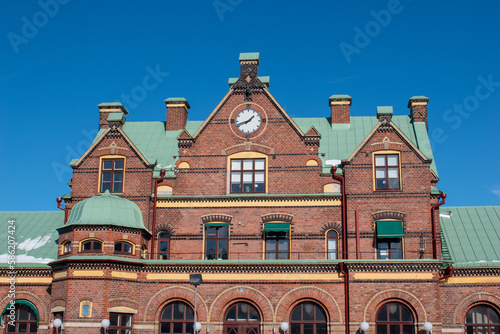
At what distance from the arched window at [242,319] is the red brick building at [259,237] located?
0.07 metres

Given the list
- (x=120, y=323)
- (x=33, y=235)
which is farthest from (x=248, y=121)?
(x=33, y=235)

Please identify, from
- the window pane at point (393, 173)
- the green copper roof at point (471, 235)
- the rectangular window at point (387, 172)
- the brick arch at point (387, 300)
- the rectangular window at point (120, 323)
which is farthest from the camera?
the window pane at point (393, 173)

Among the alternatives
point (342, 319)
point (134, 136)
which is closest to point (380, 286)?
point (342, 319)

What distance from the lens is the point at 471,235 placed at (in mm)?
38250

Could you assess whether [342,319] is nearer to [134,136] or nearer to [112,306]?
[112,306]

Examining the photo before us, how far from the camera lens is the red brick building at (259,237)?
34.0 metres

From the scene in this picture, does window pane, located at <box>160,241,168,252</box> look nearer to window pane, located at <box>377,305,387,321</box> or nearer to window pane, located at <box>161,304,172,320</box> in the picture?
window pane, located at <box>161,304,172,320</box>

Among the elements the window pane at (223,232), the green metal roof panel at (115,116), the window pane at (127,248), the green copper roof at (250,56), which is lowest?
the window pane at (127,248)

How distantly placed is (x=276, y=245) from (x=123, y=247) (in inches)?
319

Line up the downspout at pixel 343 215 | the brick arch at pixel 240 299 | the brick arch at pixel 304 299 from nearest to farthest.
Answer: the brick arch at pixel 304 299 → the brick arch at pixel 240 299 → the downspout at pixel 343 215

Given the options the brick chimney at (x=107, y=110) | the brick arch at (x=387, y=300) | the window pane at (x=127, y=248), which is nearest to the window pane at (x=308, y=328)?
the brick arch at (x=387, y=300)

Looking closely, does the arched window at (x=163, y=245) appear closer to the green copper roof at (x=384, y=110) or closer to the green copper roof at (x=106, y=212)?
the green copper roof at (x=106, y=212)

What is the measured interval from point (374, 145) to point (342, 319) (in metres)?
9.64

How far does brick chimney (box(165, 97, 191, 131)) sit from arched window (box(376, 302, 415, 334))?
17.1 meters
